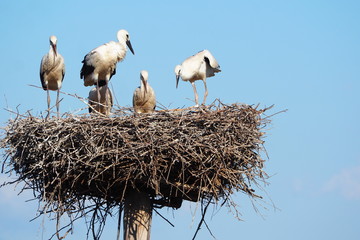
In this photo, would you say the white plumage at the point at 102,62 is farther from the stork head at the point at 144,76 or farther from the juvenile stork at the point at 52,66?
the stork head at the point at 144,76

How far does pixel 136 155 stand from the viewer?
7.84 m

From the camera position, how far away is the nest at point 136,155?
26.0 ft

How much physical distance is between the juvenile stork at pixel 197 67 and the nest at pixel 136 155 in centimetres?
294

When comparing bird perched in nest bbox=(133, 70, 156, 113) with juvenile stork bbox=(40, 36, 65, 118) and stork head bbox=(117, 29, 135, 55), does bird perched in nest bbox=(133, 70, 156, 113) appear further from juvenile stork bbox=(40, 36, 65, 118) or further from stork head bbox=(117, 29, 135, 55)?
juvenile stork bbox=(40, 36, 65, 118)

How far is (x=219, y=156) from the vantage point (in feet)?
26.2

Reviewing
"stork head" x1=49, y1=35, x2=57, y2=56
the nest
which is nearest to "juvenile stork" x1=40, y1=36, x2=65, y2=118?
"stork head" x1=49, y1=35, x2=57, y2=56

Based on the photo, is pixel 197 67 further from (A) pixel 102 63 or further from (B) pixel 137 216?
(B) pixel 137 216

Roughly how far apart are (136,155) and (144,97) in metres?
3.21

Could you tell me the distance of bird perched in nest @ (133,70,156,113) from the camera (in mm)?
10992

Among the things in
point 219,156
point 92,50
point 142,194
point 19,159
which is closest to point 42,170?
point 19,159

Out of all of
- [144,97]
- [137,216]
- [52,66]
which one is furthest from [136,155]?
[52,66]

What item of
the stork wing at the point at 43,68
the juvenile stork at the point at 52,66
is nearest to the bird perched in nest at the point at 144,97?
the juvenile stork at the point at 52,66

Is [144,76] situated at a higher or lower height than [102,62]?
lower

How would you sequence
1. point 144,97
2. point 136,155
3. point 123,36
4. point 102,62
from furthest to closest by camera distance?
point 123,36 → point 102,62 → point 144,97 → point 136,155
